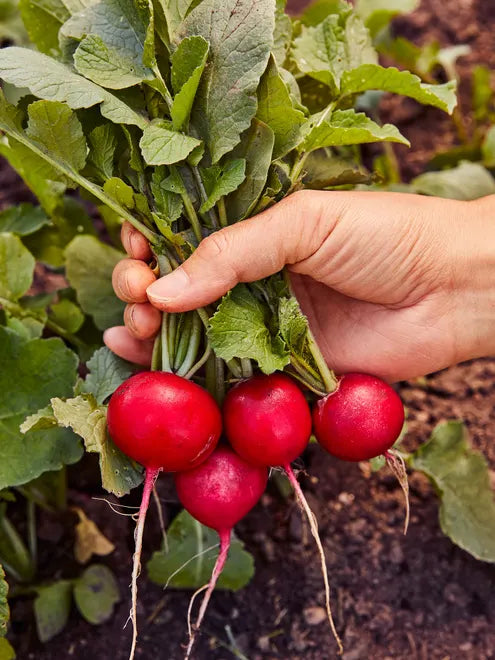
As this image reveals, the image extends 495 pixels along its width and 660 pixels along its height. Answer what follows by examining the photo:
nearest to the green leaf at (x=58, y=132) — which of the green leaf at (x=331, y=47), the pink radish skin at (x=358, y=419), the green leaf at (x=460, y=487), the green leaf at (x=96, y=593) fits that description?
the green leaf at (x=331, y=47)

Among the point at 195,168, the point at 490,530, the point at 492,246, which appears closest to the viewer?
the point at 195,168

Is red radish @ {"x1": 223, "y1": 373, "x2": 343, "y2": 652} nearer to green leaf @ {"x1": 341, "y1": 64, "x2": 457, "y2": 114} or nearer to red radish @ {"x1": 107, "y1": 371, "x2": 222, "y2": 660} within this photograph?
red radish @ {"x1": 107, "y1": 371, "x2": 222, "y2": 660}

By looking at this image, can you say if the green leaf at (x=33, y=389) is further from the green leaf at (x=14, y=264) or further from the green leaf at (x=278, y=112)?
the green leaf at (x=278, y=112)

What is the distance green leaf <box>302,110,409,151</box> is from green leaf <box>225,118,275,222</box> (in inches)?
3.2

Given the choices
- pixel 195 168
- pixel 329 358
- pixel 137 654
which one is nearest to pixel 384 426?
pixel 329 358

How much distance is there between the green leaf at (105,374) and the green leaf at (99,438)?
102 mm

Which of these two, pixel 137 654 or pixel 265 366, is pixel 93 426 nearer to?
pixel 265 366

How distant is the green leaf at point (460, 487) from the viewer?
1.48 m

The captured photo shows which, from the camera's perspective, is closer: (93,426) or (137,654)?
(93,426)

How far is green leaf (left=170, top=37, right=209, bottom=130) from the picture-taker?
1071 millimetres

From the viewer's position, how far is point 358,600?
1.52 metres

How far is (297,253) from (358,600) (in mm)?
792

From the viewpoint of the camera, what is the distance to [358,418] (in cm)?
123

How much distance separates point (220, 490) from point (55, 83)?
0.72 metres
